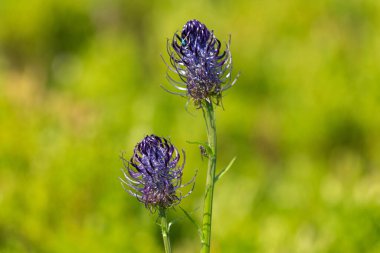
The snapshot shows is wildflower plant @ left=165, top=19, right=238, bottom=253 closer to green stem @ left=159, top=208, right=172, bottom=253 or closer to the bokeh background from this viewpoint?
green stem @ left=159, top=208, right=172, bottom=253

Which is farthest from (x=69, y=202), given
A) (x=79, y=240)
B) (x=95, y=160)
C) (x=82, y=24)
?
(x=82, y=24)

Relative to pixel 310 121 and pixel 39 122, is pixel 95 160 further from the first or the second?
pixel 310 121

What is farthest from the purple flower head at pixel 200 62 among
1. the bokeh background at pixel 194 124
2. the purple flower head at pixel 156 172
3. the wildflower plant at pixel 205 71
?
the bokeh background at pixel 194 124

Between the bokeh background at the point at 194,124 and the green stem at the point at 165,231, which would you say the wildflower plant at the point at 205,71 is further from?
the bokeh background at the point at 194,124

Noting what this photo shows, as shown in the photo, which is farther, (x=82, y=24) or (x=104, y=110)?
(x=82, y=24)

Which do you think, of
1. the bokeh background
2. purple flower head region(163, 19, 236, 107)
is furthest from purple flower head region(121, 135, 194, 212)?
the bokeh background

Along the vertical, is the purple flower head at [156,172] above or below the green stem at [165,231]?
above
